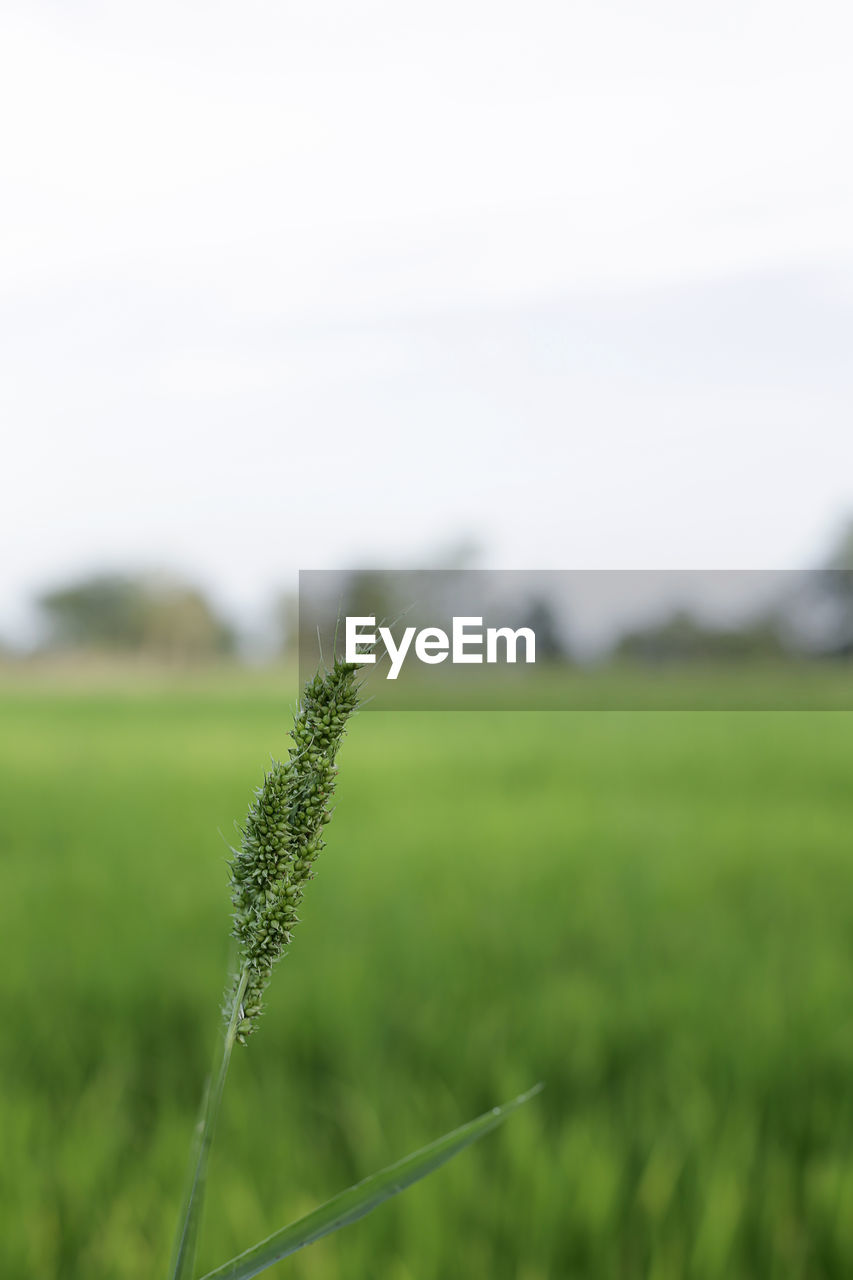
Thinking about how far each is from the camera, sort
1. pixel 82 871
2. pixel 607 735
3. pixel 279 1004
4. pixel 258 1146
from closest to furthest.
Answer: pixel 258 1146 < pixel 279 1004 < pixel 82 871 < pixel 607 735

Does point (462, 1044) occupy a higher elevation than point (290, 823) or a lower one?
lower

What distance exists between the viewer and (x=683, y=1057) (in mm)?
→ 3842

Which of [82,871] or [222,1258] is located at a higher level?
[82,871]

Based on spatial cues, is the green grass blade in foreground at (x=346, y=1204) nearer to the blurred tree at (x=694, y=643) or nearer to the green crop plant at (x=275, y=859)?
the green crop plant at (x=275, y=859)

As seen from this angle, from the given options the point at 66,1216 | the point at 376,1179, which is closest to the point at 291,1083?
the point at 66,1216

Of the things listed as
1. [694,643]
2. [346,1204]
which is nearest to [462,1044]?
[346,1204]

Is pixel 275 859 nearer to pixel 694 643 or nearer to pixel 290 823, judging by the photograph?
pixel 290 823

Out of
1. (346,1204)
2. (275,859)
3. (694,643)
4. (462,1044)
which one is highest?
(694,643)

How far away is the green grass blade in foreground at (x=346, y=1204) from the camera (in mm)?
507

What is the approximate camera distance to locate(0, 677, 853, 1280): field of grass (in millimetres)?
2674

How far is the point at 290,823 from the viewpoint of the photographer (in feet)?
1.55

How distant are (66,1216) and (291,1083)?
1.08 metres

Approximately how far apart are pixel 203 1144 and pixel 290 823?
0.15m

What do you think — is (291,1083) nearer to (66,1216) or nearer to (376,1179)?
(66,1216)
